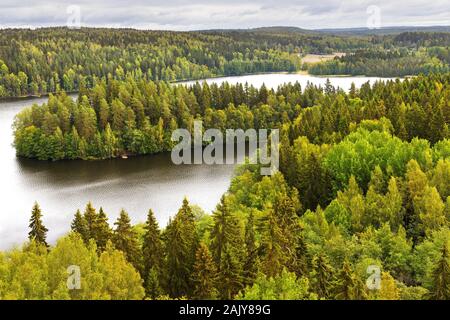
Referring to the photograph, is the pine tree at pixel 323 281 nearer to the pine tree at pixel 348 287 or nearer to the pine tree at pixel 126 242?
the pine tree at pixel 348 287

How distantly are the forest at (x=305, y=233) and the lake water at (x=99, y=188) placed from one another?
6.11m

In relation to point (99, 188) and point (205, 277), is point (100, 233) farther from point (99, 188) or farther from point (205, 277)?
point (99, 188)

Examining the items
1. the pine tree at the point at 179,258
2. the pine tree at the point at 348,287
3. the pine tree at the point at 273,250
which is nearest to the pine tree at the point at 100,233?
the pine tree at the point at 179,258

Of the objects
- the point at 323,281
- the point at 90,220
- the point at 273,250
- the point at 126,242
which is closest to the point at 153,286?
the point at 126,242

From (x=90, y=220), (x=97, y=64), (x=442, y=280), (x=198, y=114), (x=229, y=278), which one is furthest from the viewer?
(x=97, y=64)

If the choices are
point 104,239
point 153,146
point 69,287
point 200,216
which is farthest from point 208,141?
point 69,287

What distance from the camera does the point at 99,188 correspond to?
67.8 metres

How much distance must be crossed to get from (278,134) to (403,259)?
3332 centimetres

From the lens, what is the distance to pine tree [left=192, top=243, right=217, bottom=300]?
3058 centimetres

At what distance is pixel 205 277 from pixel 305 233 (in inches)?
417

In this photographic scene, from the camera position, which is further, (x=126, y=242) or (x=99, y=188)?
(x=99, y=188)

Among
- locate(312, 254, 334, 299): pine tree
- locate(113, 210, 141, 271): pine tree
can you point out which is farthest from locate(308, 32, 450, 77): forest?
locate(312, 254, 334, 299): pine tree

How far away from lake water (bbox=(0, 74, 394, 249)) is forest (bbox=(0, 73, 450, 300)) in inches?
241
